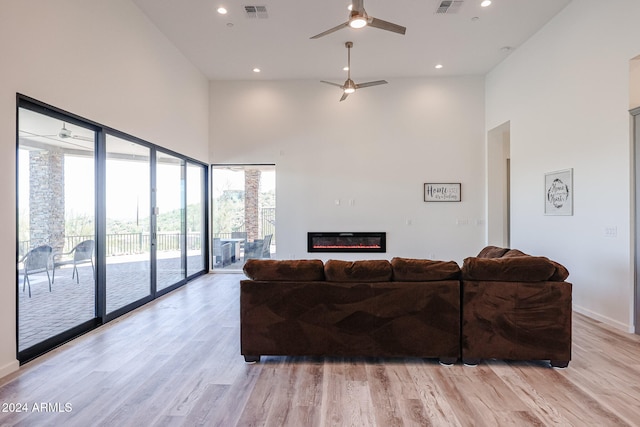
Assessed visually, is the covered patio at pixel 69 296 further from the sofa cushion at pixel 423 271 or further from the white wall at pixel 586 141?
the white wall at pixel 586 141

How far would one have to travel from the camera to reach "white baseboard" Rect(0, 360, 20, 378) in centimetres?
263

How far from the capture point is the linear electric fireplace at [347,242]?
23.0 feet

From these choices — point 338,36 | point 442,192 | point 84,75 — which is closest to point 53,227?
point 84,75

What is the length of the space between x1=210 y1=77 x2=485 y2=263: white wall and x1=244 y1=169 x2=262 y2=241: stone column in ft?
1.16

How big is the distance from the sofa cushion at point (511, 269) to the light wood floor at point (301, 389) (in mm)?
767

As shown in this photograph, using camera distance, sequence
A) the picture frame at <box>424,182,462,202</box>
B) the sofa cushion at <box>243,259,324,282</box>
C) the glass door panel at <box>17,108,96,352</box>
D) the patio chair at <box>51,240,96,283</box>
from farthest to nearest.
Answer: the picture frame at <box>424,182,462,202</box> → the patio chair at <box>51,240,96,283</box> → the glass door panel at <box>17,108,96,352</box> → the sofa cushion at <box>243,259,324,282</box>

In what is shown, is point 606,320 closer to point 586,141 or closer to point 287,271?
point 586,141

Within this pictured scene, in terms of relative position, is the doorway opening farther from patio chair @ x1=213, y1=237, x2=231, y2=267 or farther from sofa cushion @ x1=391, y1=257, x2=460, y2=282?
patio chair @ x1=213, y1=237, x2=231, y2=267

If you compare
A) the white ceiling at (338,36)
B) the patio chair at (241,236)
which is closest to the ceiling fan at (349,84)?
the white ceiling at (338,36)

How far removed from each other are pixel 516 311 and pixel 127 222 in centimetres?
461

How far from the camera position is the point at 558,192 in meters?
4.67

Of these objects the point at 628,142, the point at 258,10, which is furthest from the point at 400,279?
the point at 258,10

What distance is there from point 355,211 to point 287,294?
441 centimetres

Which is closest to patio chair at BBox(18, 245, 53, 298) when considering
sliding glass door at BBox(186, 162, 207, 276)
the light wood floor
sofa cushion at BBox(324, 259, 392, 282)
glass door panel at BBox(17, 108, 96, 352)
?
glass door panel at BBox(17, 108, 96, 352)
